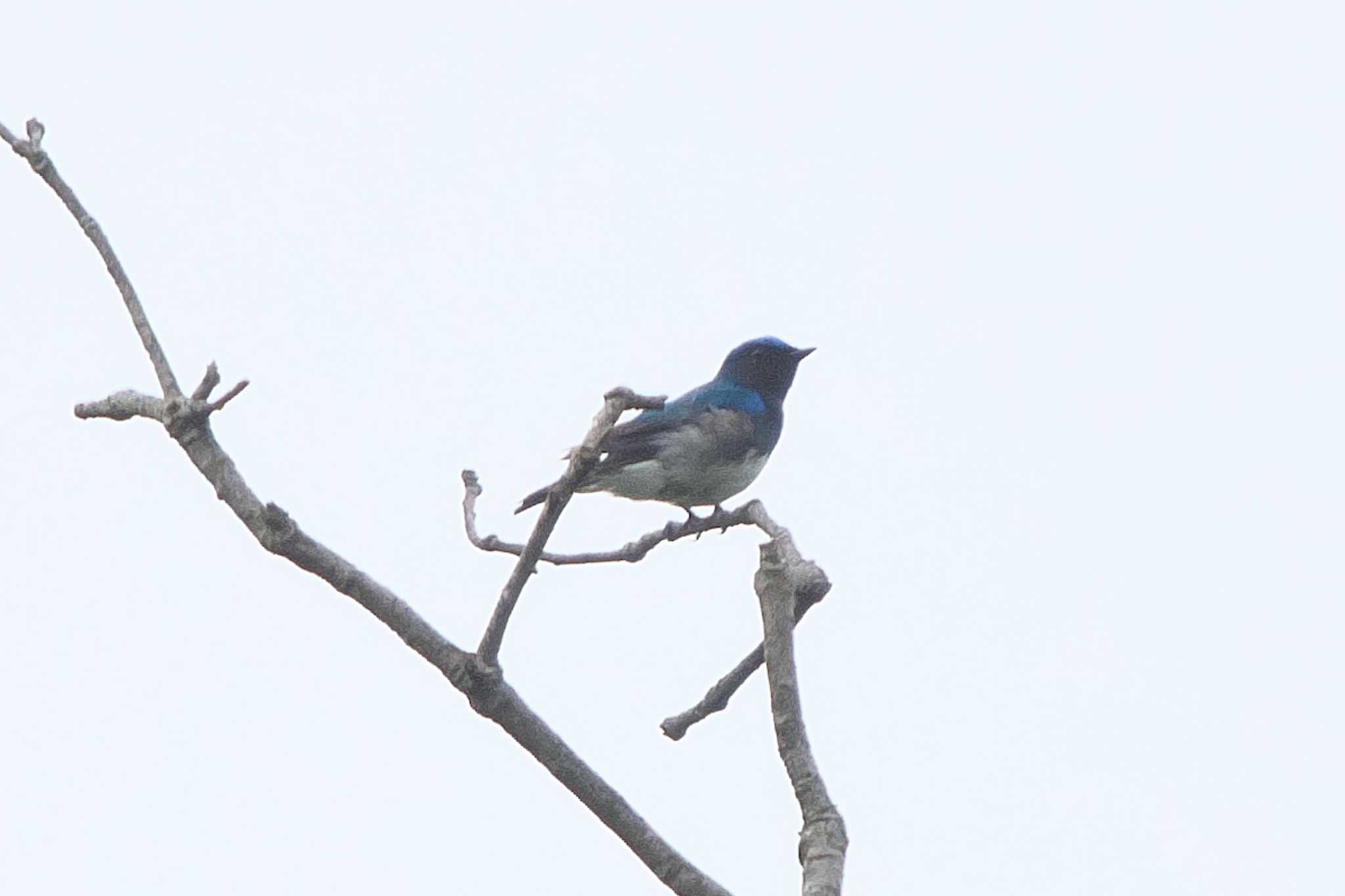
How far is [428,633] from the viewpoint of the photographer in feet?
11.5

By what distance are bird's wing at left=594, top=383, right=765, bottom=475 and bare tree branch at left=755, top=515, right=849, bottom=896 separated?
6.69 metres

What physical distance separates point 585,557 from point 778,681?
207cm

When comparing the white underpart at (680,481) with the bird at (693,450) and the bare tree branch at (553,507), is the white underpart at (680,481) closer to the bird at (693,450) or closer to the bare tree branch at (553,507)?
the bird at (693,450)

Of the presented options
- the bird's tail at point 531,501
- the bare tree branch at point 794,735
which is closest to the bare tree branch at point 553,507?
the bare tree branch at point 794,735

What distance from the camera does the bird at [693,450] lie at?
10.4 metres

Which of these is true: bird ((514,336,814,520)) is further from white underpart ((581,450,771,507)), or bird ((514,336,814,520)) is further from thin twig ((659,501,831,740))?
thin twig ((659,501,831,740))

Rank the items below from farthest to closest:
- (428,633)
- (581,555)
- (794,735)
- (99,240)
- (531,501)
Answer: (531,501) → (581,555) → (99,240) → (428,633) → (794,735)

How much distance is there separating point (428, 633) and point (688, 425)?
23.6 ft

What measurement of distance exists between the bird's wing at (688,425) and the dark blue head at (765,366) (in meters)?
0.49

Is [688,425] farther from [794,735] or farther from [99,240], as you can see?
[794,735]

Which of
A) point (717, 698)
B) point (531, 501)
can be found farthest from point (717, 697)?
point (531, 501)

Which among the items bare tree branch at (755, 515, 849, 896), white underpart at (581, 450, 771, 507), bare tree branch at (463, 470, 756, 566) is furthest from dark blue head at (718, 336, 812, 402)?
bare tree branch at (755, 515, 849, 896)

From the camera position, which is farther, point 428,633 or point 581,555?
point 581,555

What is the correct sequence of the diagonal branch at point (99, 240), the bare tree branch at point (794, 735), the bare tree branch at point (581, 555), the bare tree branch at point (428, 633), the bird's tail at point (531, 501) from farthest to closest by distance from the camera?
the bird's tail at point (531, 501), the bare tree branch at point (581, 555), the diagonal branch at point (99, 240), the bare tree branch at point (428, 633), the bare tree branch at point (794, 735)
